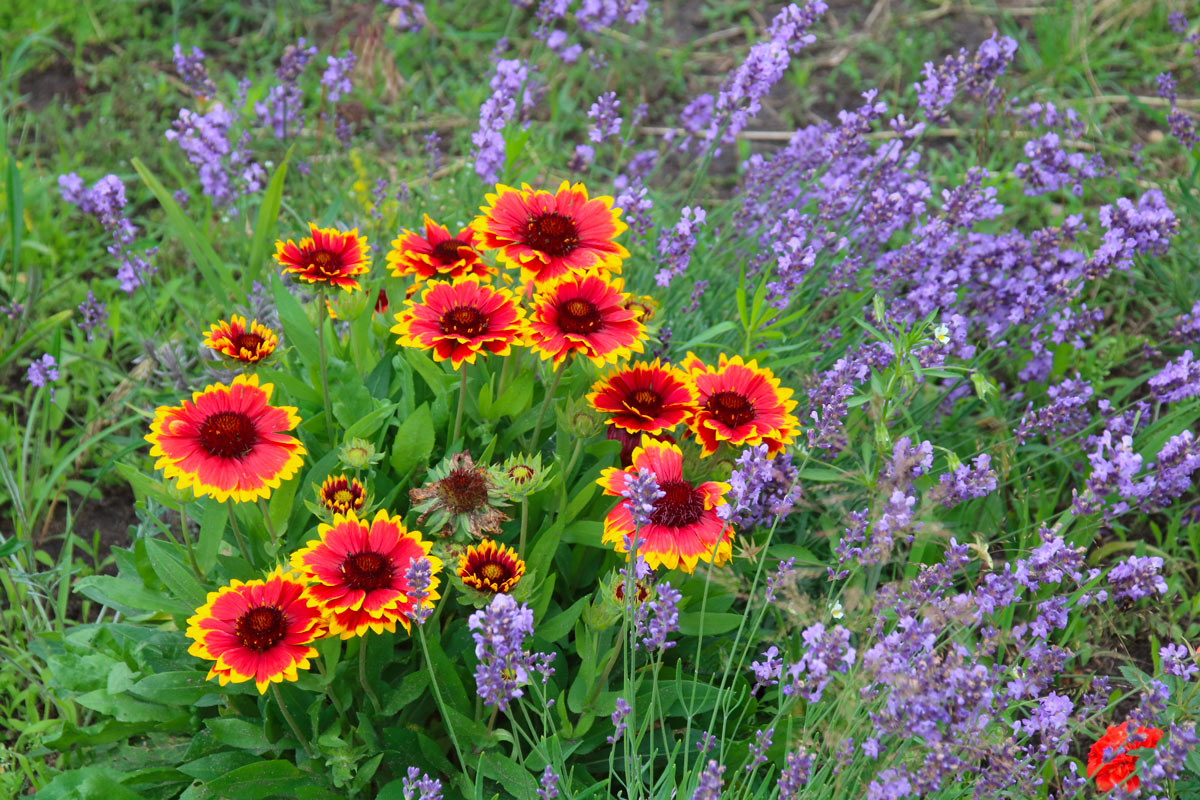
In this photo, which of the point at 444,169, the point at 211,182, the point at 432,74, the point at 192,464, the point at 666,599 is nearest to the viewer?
the point at 666,599

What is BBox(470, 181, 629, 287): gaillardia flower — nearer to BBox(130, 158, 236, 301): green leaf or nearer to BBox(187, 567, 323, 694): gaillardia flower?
BBox(187, 567, 323, 694): gaillardia flower

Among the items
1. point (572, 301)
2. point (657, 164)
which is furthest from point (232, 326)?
point (657, 164)

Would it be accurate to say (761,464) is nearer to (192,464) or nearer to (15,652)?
(192,464)

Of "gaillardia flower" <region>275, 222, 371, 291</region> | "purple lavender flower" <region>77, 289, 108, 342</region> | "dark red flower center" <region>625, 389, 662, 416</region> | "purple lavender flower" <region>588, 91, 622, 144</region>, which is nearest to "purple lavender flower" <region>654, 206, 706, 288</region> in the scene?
"purple lavender flower" <region>588, 91, 622, 144</region>

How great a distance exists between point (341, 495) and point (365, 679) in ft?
1.09

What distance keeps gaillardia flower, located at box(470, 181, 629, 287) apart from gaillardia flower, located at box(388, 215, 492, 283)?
94mm

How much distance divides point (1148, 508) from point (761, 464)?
1188 millimetres

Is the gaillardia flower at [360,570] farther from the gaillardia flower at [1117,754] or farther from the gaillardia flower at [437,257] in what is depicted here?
the gaillardia flower at [1117,754]

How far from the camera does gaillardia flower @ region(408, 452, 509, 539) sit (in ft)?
5.43

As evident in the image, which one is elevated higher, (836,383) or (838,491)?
(836,383)

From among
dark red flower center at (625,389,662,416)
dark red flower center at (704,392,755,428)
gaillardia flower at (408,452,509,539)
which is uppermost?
dark red flower center at (704,392,755,428)

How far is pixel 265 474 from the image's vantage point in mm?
1625

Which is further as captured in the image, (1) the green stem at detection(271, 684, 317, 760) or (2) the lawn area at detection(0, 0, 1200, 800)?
(1) the green stem at detection(271, 684, 317, 760)

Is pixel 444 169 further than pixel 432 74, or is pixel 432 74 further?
pixel 432 74
